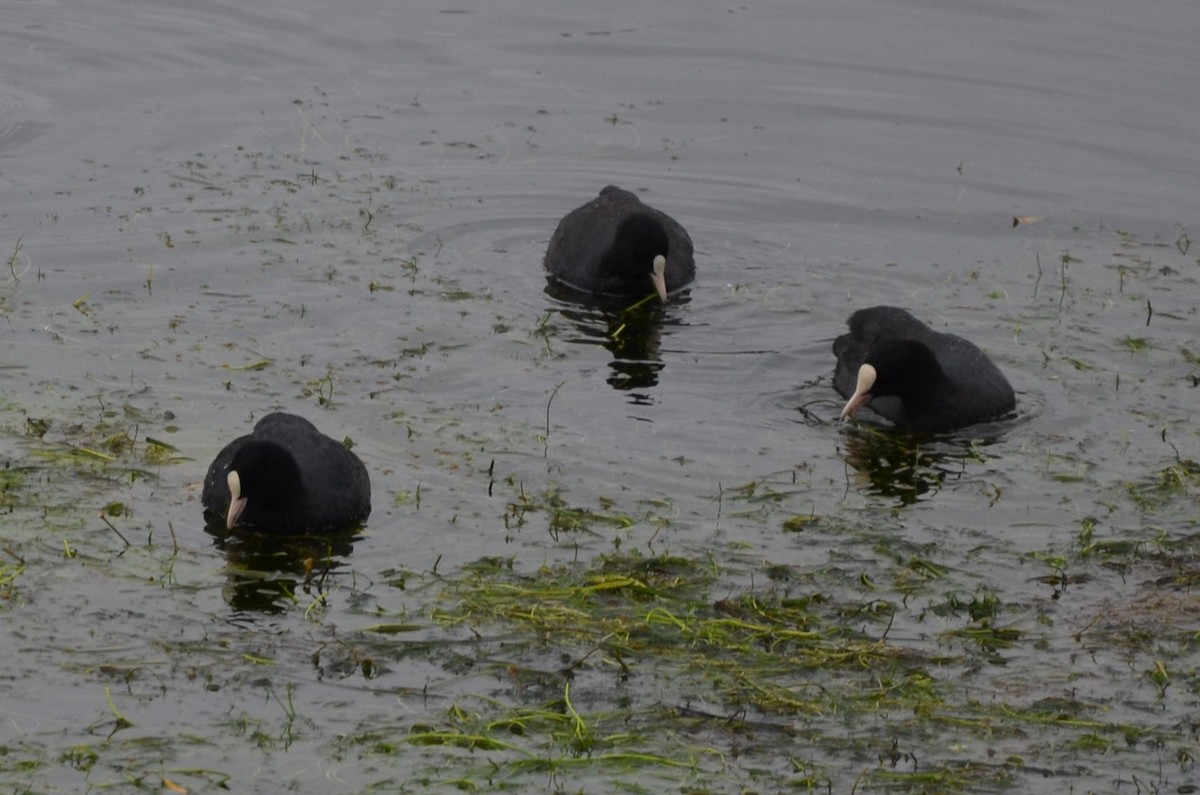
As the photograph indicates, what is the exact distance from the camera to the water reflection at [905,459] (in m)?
11.0

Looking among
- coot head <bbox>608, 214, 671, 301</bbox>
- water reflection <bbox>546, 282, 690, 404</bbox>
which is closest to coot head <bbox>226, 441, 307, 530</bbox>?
water reflection <bbox>546, 282, 690, 404</bbox>

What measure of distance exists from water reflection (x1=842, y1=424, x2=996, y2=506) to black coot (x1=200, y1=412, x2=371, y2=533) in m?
2.89

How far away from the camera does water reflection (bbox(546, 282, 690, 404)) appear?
12602 mm

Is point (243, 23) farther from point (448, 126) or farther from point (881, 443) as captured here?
point (881, 443)

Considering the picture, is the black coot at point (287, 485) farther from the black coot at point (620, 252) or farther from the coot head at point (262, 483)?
the black coot at point (620, 252)

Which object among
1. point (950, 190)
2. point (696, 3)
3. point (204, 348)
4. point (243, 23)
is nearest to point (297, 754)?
point (204, 348)

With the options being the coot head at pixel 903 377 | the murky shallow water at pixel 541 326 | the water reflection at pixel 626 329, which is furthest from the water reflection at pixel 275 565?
the coot head at pixel 903 377

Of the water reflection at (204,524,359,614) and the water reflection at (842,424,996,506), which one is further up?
the water reflection at (842,424,996,506)

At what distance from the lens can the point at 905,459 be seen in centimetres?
1148

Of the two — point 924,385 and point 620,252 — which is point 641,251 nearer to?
point 620,252

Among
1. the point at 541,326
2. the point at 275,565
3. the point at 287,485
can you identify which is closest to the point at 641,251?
the point at 541,326

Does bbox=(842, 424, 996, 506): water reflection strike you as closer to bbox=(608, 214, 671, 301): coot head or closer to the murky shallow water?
the murky shallow water

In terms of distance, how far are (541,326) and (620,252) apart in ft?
3.84

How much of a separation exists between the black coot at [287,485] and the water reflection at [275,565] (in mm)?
74
